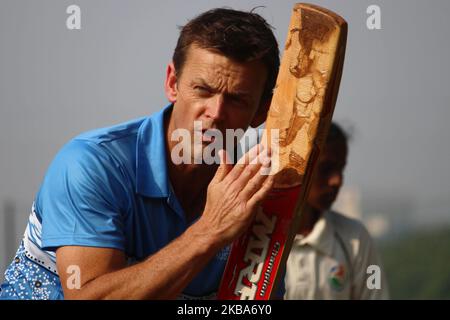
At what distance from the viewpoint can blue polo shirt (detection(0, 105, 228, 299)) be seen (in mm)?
2980

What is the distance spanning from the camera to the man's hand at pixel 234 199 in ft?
9.54

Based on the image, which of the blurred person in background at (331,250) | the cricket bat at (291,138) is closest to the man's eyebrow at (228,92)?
the cricket bat at (291,138)

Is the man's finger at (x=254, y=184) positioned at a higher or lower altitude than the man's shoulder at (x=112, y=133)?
lower

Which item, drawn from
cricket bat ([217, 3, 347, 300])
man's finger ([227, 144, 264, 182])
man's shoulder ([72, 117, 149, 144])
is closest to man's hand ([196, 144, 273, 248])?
man's finger ([227, 144, 264, 182])

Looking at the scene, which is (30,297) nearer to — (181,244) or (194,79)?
(181,244)

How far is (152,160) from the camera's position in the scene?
10.7 feet

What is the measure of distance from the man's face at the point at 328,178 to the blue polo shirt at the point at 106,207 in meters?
2.07

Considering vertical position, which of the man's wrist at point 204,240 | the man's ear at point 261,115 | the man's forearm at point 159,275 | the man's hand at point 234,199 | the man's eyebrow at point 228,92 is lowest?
the man's forearm at point 159,275

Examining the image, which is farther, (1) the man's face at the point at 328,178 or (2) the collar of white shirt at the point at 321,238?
(1) the man's face at the point at 328,178

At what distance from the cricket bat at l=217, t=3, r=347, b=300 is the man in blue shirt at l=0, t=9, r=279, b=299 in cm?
12

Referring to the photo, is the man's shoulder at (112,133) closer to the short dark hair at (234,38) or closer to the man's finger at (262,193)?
the short dark hair at (234,38)

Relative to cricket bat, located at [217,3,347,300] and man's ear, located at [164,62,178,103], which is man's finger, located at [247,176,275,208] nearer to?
cricket bat, located at [217,3,347,300]

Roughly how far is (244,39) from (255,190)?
2.06 ft
